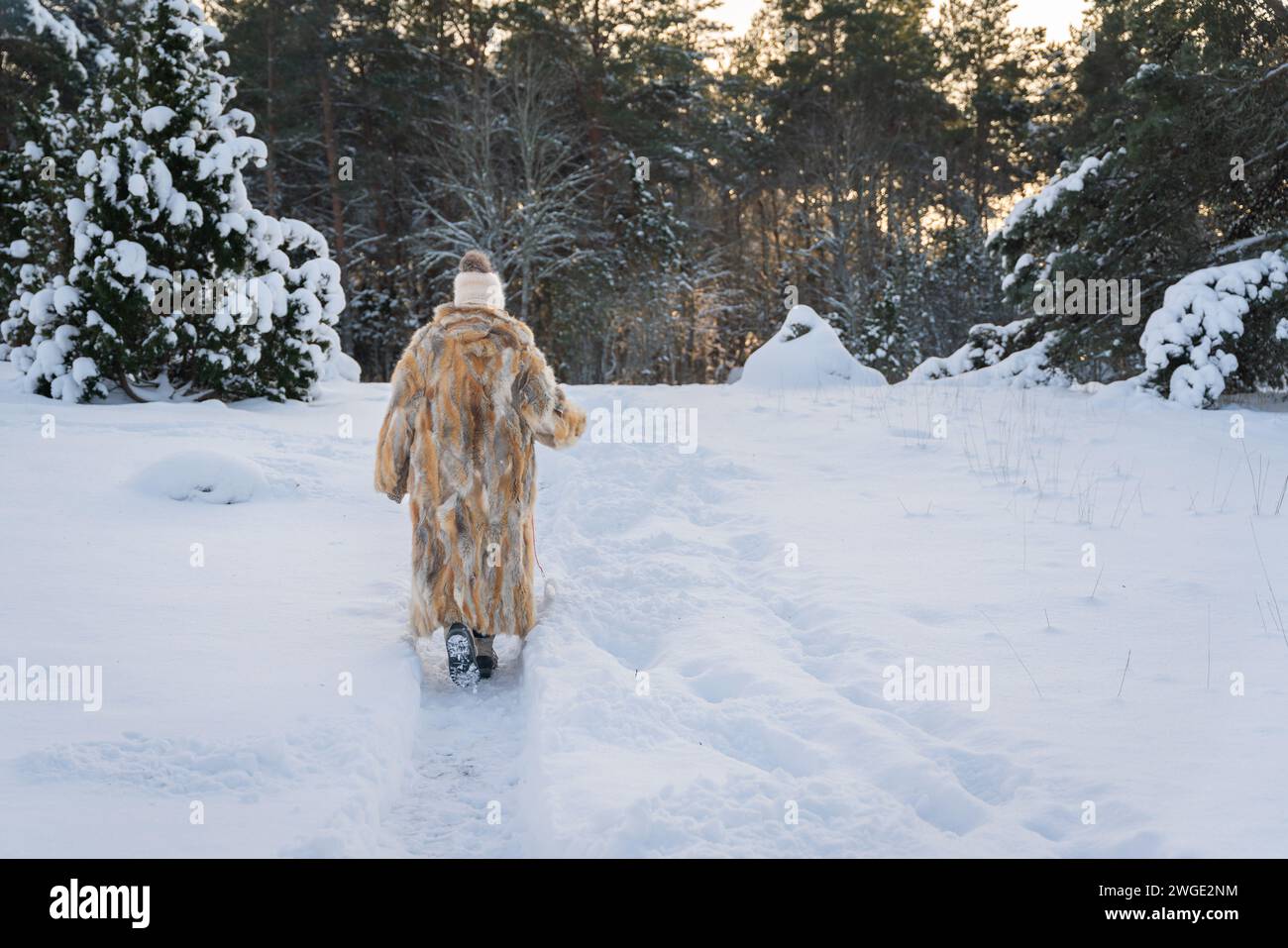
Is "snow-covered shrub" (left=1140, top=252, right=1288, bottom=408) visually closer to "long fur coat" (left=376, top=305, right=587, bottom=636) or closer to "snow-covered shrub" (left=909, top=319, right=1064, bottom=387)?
"snow-covered shrub" (left=909, top=319, right=1064, bottom=387)

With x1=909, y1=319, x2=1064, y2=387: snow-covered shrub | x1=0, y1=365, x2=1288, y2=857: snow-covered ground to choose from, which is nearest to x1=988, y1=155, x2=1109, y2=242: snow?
x1=909, y1=319, x2=1064, y2=387: snow-covered shrub

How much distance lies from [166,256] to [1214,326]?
36.1 feet

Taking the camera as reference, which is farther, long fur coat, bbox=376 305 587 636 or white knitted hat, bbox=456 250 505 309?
white knitted hat, bbox=456 250 505 309

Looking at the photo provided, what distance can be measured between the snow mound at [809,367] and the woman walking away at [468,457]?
30.0 ft

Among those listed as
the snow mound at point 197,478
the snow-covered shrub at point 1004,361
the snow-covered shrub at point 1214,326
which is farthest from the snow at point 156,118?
the snow-covered shrub at point 1214,326

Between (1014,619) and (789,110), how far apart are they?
100 ft

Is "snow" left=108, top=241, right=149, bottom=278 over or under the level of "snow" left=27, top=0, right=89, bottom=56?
under

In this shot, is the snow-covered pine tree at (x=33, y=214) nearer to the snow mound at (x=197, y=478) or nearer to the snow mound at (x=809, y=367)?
the snow mound at (x=197, y=478)

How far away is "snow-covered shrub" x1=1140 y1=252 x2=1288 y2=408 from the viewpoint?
31.8 feet

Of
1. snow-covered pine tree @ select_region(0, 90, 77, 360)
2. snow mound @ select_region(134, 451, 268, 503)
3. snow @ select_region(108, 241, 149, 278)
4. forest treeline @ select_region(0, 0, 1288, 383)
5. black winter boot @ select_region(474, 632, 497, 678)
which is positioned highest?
forest treeline @ select_region(0, 0, 1288, 383)

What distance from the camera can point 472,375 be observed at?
477cm

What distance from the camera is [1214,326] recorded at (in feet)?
31.7
